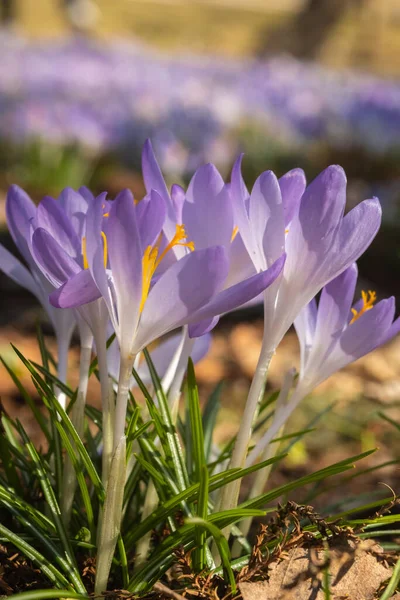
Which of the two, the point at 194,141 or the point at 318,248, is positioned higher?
the point at 318,248

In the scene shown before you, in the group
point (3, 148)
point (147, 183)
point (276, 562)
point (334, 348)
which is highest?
point (147, 183)

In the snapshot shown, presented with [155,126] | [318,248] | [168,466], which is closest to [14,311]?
[168,466]

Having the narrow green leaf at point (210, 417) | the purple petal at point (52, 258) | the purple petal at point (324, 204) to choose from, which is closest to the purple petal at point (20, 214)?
the purple petal at point (52, 258)

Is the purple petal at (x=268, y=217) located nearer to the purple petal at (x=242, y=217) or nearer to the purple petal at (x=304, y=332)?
the purple petal at (x=242, y=217)

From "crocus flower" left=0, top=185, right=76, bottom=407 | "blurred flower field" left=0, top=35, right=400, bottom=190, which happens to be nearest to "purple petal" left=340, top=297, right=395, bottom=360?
"crocus flower" left=0, top=185, right=76, bottom=407

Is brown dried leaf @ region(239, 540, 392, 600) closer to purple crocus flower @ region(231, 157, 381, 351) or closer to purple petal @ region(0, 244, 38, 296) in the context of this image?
purple crocus flower @ region(231, 157, 381, 351)

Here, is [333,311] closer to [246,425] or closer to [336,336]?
[336,336]

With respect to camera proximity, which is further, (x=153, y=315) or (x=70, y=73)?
(x=70, y=73)

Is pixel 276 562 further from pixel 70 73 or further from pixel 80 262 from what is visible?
pixel 70 73
